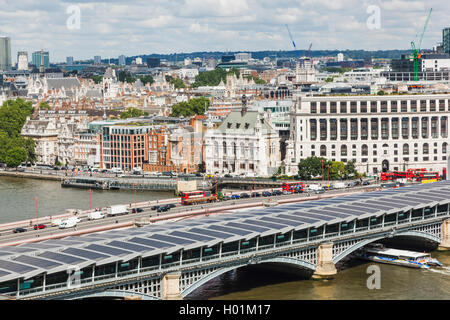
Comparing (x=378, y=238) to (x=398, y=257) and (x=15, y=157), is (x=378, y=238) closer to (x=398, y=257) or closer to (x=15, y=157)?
(x=398, y=257)

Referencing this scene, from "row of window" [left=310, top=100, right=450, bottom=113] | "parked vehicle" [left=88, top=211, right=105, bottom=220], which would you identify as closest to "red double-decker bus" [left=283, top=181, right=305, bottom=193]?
"row of window" [left=310, top=100, right=450, bottom=113]

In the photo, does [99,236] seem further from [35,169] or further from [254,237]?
[35,169]

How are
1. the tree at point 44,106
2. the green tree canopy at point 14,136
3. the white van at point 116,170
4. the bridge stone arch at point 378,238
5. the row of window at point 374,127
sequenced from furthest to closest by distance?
the tree at point 44,106
the green tree canopy at point 14,136
the white van at point 116,170
the row of window at point 374,127
the bridge stone arch at point 378,238

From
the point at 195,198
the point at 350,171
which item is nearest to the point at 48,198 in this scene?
the point at 195,198

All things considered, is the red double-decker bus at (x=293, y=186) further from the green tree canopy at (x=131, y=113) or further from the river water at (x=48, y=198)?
the green tree canopy at (x=131, y=113)

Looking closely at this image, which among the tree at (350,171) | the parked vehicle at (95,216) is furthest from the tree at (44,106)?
the parked vehicle at (95,216)

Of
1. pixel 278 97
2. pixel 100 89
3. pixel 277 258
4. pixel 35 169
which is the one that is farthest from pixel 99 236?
pixel 100 89

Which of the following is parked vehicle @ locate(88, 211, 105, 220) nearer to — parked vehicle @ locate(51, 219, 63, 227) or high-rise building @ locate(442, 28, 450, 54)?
parked vehicle @ locate(51, 219, 63, 227)
